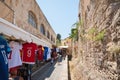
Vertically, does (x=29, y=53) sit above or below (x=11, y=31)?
below

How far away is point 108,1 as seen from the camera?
15.5 feet

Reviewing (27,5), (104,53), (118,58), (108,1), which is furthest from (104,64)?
(27,5)

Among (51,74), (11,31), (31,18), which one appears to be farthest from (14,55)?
(31,18)

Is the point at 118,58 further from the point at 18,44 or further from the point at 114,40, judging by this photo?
the point at 18,44

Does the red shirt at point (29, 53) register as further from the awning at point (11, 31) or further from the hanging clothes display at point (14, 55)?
the hanging clothes display at point (14, 55)

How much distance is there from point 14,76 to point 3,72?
9.76 ft

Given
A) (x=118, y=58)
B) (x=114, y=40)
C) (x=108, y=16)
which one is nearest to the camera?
(x=118, y=58)

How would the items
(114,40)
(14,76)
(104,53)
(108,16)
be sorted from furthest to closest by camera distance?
(14,76) < (104,53) < (108,16) < (114,40)

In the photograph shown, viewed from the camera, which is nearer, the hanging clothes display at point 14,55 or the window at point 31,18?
the hanging clothes display at point 14,55

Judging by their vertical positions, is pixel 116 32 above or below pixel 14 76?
above

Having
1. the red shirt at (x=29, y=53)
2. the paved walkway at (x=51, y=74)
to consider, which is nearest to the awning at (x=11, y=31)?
the red shirt at (x=29, y=53)

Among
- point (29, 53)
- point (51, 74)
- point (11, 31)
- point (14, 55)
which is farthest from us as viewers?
point (51, 74)

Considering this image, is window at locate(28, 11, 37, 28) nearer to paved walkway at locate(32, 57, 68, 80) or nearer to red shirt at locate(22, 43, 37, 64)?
paved walkway at locate(32, 57, 68, 80)

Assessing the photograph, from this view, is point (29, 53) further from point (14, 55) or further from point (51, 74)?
point (51, 74)
